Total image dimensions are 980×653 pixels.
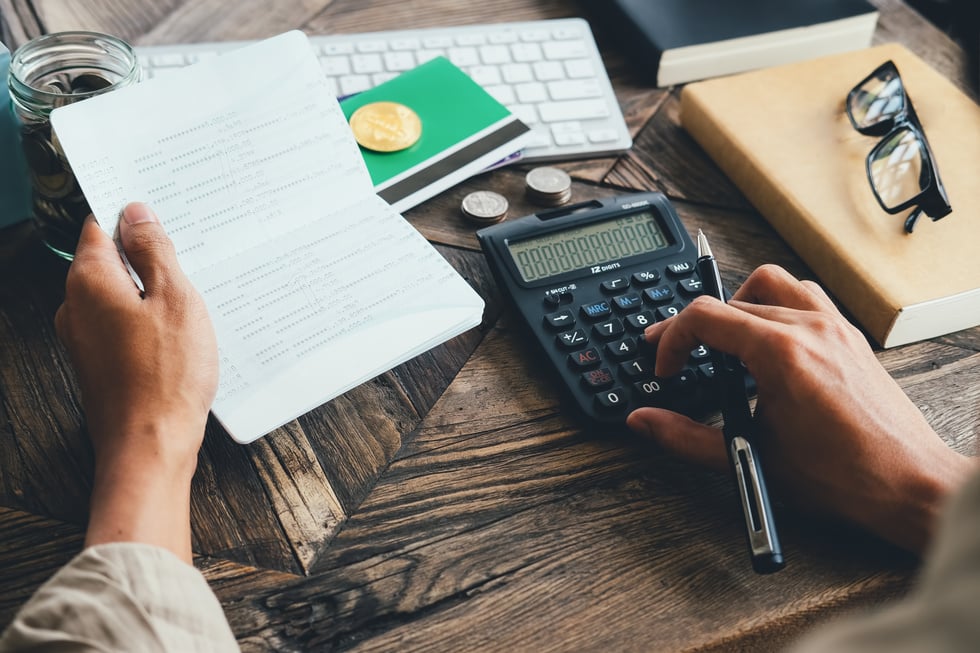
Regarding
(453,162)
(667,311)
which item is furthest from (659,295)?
(453,162)

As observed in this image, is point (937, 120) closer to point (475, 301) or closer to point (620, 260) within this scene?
point (620, 260)

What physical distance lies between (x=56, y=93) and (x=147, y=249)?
0.51 feet

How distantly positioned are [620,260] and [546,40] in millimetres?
396

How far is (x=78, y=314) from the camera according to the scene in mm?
623

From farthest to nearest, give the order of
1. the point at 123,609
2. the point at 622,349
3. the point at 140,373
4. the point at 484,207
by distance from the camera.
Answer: the point at 484,207 → the point at 622,349 → the point at 140,373 → the point at 123,609

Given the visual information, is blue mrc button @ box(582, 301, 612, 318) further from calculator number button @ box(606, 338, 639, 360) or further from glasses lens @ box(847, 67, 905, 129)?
glasses lens @ box(847, 67, 905, 129)

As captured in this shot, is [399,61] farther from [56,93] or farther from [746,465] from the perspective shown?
[746,465]

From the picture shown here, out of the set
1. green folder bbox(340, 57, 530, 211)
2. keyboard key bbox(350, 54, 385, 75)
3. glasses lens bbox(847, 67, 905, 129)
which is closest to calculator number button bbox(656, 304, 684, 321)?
green folder bbox(340, 57, 530, 211)

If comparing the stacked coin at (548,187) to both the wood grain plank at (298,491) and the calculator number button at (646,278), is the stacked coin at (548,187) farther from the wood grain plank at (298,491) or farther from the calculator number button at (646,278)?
the wood grain plank at (298,491)

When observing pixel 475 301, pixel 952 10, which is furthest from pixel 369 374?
pixel 952 10

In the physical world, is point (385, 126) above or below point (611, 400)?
above

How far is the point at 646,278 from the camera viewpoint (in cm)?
75

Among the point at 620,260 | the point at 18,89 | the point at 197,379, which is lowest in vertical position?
the point at 620,260

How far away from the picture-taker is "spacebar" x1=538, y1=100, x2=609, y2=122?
0.95 m
